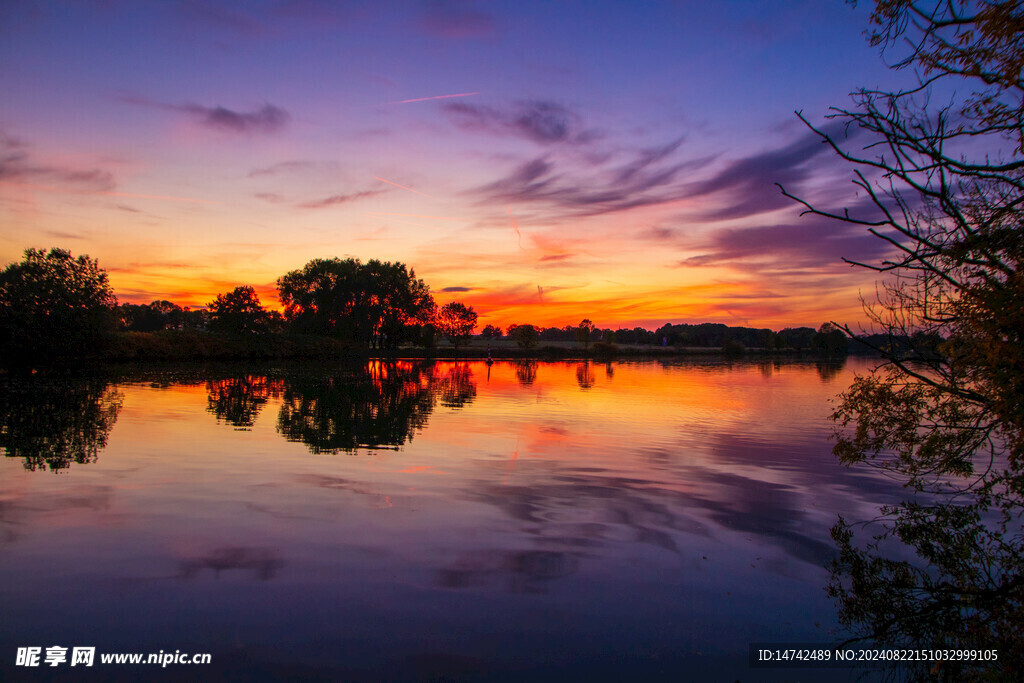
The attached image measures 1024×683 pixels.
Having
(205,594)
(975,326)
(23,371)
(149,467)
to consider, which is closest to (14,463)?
(149,467)

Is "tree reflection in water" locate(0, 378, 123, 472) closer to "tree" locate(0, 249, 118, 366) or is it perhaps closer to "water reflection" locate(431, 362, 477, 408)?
"water reflection" locate(431, 362, 477, 408)

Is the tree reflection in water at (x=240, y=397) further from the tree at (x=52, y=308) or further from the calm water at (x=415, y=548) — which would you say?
the tree at (x=52, y=308)

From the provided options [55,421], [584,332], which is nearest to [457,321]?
[584,332]

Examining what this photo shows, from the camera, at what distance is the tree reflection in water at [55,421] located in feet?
46.2

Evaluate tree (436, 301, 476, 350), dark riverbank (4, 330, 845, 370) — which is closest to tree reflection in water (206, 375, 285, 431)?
dark riverbank (4, 330, 845, 370)

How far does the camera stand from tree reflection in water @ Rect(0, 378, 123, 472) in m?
14.1

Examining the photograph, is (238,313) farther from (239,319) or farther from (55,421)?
(55,421)

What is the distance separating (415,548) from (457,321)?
14187 cm

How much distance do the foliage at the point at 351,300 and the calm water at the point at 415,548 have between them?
8695 cm

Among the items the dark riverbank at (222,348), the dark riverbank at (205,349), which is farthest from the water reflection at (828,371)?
the dark riverbank at (222,348)

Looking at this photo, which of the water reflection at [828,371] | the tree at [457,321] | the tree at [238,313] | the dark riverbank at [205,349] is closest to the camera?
the dark riverbank at [205,349]

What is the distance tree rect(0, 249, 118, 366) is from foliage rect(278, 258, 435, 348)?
47.2m

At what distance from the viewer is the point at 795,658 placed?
20.0 feet

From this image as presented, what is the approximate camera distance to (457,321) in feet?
490
